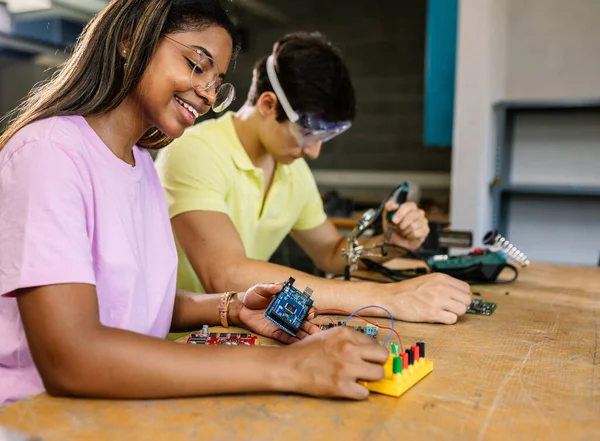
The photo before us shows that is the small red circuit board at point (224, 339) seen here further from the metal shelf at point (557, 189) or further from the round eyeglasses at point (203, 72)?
the metal shelf at point (557, 189)

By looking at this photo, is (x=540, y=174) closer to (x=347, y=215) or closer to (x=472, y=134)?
(x=472, y=134)

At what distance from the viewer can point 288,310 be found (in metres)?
1.12

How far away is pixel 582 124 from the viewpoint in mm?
3676

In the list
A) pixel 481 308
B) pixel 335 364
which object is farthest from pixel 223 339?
pixel 481 308

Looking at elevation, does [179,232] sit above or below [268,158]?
below

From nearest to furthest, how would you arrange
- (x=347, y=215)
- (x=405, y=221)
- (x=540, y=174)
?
(x=405, y=221), (x=540, y=174), (x=347, y=215)

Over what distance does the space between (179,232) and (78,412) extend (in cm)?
84

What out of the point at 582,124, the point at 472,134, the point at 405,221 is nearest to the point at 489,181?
the point at 472,134

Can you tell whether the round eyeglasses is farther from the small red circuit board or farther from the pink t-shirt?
the small red circuit board

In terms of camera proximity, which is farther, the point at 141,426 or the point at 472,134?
the point at 472,134

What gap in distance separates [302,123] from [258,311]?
0.74m

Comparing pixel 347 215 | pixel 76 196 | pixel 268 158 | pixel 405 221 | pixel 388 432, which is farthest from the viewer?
pixel 347 215

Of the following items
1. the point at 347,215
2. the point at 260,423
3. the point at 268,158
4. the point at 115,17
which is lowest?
the point at 347,215

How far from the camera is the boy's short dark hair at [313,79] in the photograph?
1739mm
